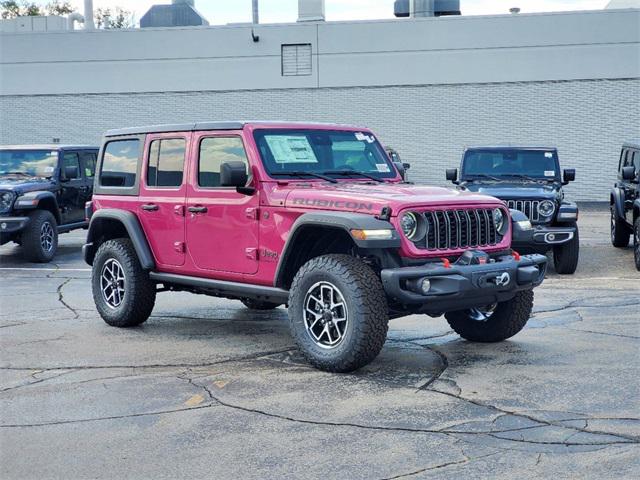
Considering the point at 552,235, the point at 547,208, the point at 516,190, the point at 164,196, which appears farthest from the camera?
the point at 516,190

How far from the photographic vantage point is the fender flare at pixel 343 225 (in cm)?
664

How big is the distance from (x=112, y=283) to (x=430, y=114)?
78.0 ft

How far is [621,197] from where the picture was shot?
15062 mm

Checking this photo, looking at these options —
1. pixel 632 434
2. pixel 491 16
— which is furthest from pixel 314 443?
pixel 491 16

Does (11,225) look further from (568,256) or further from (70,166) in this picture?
(568,256)

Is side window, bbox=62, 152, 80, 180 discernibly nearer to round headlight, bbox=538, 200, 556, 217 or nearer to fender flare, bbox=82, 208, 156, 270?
fender flare, bbox=82, 208, 156, 270

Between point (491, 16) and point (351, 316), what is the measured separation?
2571 centimetres

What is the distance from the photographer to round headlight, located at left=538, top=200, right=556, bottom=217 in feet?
41.7

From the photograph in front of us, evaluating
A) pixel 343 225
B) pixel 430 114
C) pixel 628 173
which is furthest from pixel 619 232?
pixel 430 114

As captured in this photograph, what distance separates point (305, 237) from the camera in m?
7.42

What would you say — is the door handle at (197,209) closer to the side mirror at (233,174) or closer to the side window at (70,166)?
the side mirror at (233,174)

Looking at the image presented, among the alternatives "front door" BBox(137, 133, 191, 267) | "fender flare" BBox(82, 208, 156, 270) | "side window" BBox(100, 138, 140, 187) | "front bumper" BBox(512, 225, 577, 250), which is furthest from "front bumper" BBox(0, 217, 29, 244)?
"front bumper" BBox(512, 225, 577, 250)

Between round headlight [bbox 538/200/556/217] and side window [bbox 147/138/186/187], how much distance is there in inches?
232

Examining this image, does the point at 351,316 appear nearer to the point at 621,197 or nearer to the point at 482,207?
the point at 482,207
